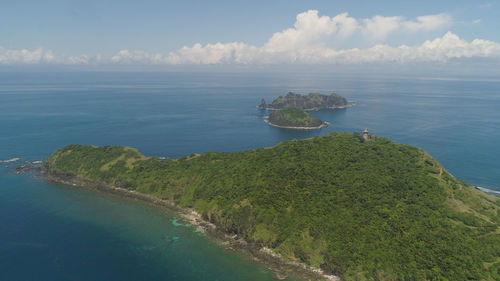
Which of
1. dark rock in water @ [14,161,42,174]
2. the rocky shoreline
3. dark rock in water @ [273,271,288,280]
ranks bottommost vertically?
dark rock in water @ [273,271,288,280]

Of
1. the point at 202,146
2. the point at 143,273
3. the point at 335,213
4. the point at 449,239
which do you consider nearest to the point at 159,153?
the point at 202,146

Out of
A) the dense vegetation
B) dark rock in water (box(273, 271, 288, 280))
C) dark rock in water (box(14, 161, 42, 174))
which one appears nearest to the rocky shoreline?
dark rock in water (box(273, 271, 288, 280))

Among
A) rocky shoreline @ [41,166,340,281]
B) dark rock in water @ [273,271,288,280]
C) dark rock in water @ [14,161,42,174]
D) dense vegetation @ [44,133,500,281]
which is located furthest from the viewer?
dark rock in water @ [14,161,42,174]

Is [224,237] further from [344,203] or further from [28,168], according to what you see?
[28,168]

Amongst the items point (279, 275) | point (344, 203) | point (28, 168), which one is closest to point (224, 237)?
point (279, 275)

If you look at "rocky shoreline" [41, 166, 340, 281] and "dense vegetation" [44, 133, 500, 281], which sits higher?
"dense vegetation" [44, 133, 500, 281]

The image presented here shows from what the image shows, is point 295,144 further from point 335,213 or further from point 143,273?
point 143,273

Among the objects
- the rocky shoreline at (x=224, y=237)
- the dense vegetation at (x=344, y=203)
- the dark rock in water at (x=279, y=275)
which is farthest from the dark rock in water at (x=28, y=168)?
the dark rock in water at (x=279, y=275)

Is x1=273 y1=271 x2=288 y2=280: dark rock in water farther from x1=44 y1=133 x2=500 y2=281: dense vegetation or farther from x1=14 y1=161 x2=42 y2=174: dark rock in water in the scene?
x1=14 y1=161 x2=42 y2=174: dark rock in water
